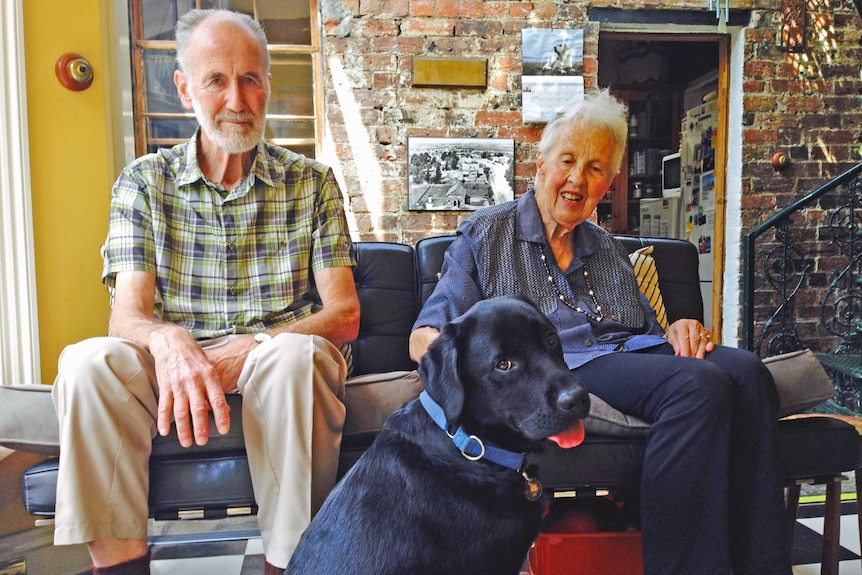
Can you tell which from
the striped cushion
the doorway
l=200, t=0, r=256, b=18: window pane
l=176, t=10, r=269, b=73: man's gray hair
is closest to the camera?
l=176, t=10, r=269, b=73: man's gray hair

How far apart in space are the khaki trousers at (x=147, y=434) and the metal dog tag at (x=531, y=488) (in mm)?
432

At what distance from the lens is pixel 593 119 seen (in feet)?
5.48

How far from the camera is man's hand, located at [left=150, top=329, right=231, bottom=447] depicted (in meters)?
1.19

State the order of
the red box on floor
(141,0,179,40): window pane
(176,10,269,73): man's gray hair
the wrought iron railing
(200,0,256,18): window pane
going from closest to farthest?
the red box on floor, (176,10,269,73): man's gray hair, (141,0,179,40): window pane, (200,0,256,18): window pane, the wrought iron railing

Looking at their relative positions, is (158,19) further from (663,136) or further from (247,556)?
(663,136)

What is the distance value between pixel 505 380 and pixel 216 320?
0.81 metres

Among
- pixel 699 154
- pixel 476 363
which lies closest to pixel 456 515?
pixel 476 363

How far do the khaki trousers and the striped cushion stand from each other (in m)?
1.08

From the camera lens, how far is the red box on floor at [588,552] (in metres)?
1.42

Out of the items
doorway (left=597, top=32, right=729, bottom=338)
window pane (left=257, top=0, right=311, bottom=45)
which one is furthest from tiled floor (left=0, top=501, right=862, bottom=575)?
doorway (left=597, top=32, right=729, bottom=338)

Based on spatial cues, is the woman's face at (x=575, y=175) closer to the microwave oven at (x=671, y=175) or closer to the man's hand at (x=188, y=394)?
the man's hand at (x=188, y=394)

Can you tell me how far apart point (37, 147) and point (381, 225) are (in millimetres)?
1718

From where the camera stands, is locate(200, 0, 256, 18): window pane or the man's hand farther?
locate(200, 0, 256, 18): window pane

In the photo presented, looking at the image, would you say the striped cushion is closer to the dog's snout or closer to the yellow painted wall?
the dog's snout
